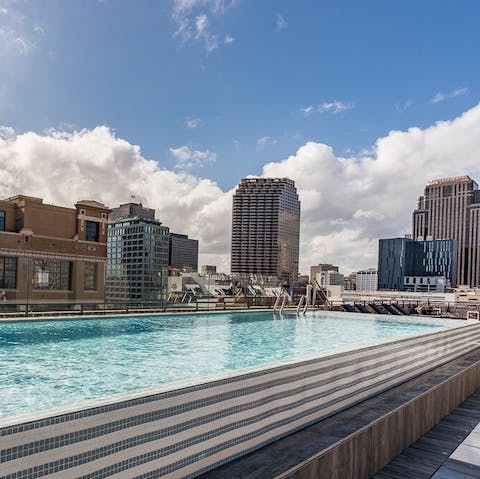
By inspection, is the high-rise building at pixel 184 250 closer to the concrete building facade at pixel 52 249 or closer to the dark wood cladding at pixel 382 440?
the concrete building facade at pixel 52 249

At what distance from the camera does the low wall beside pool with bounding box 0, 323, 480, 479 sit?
1.93 m

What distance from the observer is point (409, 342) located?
5.19 meters

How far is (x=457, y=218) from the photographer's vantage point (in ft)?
378

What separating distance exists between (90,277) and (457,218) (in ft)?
392

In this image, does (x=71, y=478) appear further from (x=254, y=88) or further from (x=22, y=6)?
(x=254, y=88)

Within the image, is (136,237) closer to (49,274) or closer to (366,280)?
(49,274)

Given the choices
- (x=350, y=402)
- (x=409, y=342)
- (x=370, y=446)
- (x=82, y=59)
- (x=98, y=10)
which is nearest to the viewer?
(x=370, y=446)

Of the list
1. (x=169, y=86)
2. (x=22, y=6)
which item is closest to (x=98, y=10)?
(x=22, y=6)

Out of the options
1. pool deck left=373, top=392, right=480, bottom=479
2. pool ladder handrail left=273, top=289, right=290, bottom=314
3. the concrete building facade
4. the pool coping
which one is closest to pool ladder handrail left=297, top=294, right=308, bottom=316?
pool ladder handrail left=273, top=289, right=290, bottom=314

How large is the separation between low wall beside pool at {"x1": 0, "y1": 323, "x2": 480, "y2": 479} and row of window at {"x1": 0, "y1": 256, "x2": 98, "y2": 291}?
17610 mm

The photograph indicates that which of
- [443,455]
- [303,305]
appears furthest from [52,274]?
[443,455]

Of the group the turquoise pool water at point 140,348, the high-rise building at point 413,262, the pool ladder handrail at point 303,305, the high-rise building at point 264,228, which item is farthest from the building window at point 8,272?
the high-rise building at point 264,228

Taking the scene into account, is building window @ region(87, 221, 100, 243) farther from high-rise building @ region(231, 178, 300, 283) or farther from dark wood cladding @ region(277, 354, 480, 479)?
high-rise building @ region(231, 178, 300, 283)

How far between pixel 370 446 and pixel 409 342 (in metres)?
2.44
